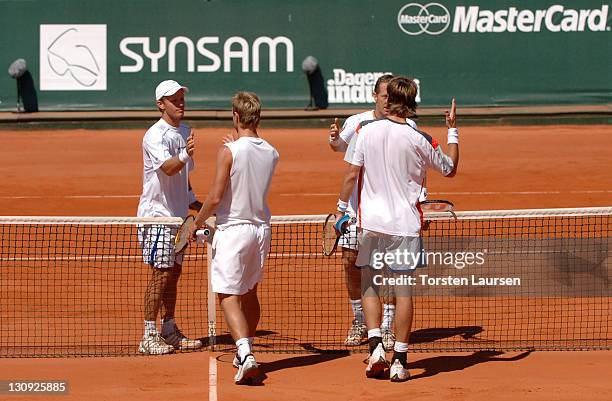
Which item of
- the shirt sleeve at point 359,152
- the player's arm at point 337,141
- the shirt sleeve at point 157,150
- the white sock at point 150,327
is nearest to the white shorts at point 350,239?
the player's arm at point 337,141

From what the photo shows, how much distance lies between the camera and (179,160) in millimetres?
8148

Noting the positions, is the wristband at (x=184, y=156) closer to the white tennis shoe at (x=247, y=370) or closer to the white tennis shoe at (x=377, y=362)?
the white tennis shoe at (x=247, y=370)

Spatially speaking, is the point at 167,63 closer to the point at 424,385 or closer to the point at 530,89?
the point at 530,89

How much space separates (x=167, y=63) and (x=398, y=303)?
17.1 m

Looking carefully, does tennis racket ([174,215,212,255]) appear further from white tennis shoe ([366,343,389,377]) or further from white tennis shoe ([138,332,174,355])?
white tennis shoe ([366,343,389,377])

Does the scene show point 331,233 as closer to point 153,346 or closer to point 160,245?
point 160,245

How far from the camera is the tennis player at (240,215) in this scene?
753cm

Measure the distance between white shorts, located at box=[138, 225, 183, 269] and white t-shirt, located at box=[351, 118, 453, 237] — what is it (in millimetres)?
1709

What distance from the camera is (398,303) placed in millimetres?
7555

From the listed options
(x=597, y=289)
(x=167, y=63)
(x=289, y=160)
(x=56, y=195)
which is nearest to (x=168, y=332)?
(x=597, y=289)

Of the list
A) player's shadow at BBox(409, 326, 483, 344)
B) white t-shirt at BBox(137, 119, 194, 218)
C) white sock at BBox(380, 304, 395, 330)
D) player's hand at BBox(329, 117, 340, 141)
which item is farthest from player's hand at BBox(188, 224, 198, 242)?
player's shadow at BBox(409, 326, 483, 344)

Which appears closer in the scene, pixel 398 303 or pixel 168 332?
pixel 398 303

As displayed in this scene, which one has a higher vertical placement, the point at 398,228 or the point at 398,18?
the point at 398,18

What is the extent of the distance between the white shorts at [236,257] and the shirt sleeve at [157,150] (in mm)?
965
